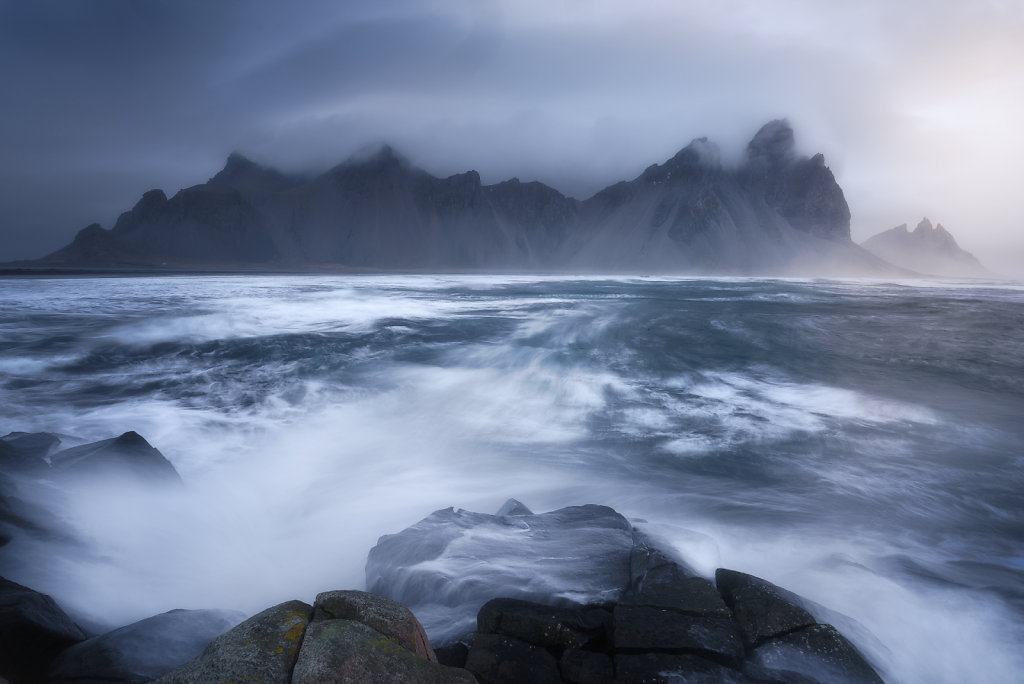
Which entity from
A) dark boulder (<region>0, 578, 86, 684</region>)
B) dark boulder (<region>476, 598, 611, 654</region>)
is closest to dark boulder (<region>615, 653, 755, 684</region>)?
dark boulder (<region>476, 598, 611, 654</region>)

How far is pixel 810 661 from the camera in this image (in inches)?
115

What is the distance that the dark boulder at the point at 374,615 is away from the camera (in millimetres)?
2354

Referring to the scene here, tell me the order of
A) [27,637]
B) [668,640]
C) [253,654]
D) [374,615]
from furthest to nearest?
[668,640] < [27,637] < [374,615] < [253,654]

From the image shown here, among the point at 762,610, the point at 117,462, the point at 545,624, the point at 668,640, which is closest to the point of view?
the point at 668,640

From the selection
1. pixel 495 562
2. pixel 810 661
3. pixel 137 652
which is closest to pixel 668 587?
pixel 810 661

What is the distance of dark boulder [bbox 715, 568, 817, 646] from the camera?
3.11 metres

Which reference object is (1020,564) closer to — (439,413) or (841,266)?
(439,413)

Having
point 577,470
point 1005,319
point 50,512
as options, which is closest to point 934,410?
point 577,470

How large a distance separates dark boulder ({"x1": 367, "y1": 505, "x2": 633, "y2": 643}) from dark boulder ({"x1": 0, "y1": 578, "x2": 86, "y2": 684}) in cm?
209

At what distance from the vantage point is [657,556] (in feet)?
13.4

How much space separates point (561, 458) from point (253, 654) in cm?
630

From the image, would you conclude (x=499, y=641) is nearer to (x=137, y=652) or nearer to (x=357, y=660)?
(x=357, y=660)

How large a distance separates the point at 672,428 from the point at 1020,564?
4841 mm

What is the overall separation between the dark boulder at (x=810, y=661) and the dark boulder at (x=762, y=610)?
0.17 ft
